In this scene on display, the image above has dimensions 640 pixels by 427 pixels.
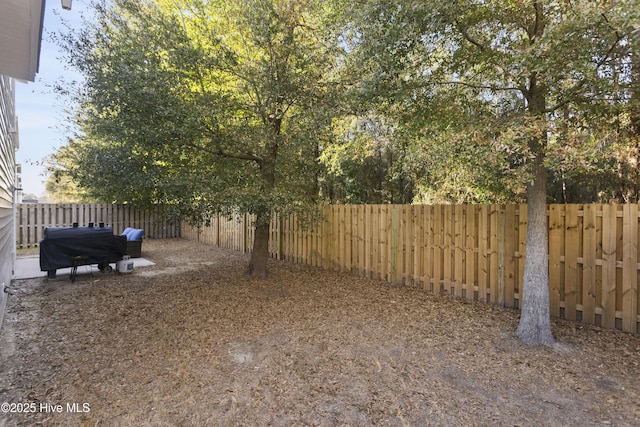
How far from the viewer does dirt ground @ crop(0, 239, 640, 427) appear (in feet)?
7.94

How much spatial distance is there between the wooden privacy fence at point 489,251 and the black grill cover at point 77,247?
162 inches

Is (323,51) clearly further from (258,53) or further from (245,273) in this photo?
(245,273)

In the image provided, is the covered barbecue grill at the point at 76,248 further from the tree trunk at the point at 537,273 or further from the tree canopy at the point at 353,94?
the tree trunk at the point at 537,273

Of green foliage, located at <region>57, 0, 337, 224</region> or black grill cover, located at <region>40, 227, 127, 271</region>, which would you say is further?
black grill cover, located at <region>40, 227, 127, 271</region>

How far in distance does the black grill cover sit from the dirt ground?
1.29 meters

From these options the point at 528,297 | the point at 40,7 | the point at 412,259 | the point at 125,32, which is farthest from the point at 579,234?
the point at 125,32

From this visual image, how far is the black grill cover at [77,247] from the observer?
6395 millimetres

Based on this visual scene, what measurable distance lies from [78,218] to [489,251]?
14.1 m

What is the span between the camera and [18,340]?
3684 mm

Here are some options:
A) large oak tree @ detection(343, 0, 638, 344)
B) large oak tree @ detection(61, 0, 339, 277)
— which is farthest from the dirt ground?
large oak tree @ detection(61, 0, 339, 277)

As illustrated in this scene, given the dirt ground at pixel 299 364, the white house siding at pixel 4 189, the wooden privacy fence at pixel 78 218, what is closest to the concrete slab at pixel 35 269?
the white house siding at pixel 4 189

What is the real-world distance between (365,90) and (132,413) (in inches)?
148

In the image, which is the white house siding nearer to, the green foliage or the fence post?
the green foliage

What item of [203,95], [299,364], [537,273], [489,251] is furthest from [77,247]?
[537,273]
